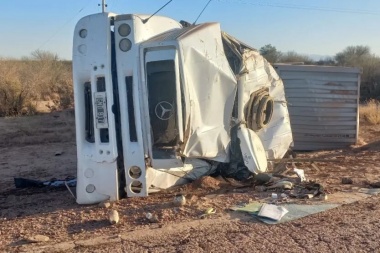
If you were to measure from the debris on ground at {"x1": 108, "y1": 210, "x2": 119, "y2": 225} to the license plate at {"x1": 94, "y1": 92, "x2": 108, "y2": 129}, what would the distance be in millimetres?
1086

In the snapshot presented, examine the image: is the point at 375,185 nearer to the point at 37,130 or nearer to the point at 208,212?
the point at 208,212

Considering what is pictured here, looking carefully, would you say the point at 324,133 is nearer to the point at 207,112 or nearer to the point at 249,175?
the point at 249,175

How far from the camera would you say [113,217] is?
557cm

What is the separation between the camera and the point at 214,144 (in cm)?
692

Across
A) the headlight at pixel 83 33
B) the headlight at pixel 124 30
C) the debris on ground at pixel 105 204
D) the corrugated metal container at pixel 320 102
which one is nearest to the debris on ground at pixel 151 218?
the debris on ground at pixel 105 204

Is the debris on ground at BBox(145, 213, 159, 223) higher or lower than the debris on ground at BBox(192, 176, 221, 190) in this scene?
lower

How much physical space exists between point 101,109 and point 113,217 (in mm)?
1355

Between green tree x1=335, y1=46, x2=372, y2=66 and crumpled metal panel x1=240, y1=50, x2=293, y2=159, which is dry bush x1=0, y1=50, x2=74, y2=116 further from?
green tree x1=335, y1=46, x2=372, y2=66

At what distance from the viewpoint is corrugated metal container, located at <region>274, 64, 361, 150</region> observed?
42.0ft

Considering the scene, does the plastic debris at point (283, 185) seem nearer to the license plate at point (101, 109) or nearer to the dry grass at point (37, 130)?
the license plate at point (101, 109)

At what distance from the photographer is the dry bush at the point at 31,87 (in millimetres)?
24972

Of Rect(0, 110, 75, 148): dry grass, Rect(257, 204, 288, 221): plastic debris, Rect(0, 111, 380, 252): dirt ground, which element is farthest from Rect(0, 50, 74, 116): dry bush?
Rect(257, 204, 288, 221): plastic debris

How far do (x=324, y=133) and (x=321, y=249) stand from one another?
8.50 metres

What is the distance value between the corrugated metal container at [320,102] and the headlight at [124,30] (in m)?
7.03
